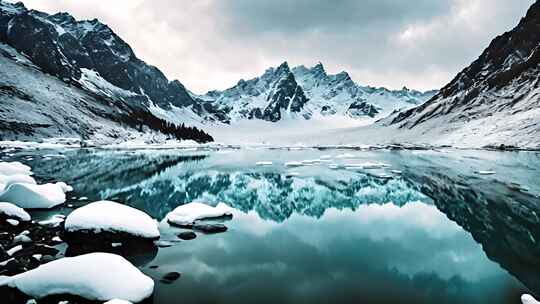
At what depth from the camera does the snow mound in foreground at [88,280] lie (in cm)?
859

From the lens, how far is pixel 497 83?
138 m

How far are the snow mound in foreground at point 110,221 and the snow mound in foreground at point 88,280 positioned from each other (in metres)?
3.96

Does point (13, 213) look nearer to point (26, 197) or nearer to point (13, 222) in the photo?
point (13, 222)

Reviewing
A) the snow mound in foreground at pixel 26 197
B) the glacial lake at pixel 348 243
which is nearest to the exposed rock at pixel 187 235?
the glacial lake at pixel 348 243

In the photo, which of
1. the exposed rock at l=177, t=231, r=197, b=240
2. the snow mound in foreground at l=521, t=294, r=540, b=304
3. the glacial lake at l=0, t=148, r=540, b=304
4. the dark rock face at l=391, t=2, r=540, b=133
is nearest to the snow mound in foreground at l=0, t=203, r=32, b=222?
the glacial lake at l=0, t=148, r=540, b=304

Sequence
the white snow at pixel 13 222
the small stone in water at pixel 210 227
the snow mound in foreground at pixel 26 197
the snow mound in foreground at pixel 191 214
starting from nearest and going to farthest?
1. the white snow at pixel 13 222
2. the small stone in water at pixel 210 227
3. the snow mound in foreground at pixel 191 214
4. the snow mound in foreground at pixel 26 197

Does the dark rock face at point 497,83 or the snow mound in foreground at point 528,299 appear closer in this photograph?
the snow mound in foreground at point 528,299

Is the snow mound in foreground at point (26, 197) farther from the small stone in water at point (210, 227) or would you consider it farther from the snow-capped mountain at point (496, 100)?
the snow-capped mountain at point (496, 100)

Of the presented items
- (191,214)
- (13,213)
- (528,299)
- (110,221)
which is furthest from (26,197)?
(528,299)

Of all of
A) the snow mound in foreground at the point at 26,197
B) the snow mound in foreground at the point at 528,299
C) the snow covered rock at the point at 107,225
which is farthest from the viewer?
the snow mound in foreground at the point at 26,197

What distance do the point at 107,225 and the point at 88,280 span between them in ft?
15.7

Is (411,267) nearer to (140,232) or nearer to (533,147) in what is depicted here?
(140,232)

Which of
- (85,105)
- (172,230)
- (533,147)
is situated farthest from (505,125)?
(85,105)

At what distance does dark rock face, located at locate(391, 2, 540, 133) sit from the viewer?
119938 mm
